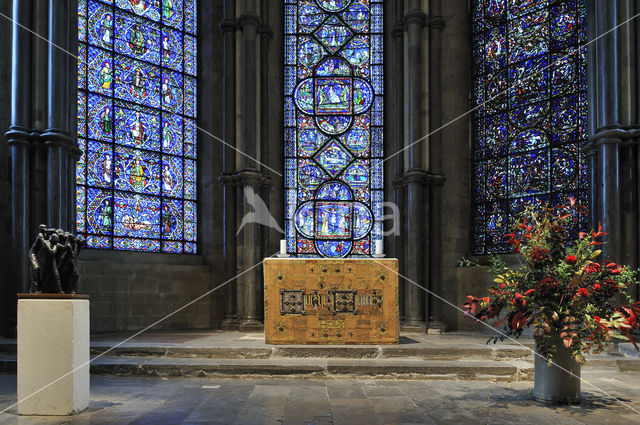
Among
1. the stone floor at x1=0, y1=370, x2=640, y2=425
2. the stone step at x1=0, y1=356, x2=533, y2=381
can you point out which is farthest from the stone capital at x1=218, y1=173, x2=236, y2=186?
the stone floor at x1=0, y1=370, x2=640, y2=425

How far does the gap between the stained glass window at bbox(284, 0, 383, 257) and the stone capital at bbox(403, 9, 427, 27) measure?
140 centimetres

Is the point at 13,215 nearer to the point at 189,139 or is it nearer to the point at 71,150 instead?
the point at 71,150

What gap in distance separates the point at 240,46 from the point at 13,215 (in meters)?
5.67

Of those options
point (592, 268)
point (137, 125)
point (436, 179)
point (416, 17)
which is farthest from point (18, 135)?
point (592, 268)

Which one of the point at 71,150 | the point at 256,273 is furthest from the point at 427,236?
the point at 71,150

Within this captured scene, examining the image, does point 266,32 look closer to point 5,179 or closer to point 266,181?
point 266,181

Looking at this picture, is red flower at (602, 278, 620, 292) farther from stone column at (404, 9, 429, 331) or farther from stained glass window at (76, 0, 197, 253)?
stained glass window at (76, 0, 197, 253)

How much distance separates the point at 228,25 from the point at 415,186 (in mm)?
5259

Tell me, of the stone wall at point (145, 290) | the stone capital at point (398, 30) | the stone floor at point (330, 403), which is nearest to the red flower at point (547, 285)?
the stone floor at point (330, 403)

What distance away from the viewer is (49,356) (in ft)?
17.1

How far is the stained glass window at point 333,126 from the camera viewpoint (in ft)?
44.1

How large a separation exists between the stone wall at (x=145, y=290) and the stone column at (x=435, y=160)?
4558mm

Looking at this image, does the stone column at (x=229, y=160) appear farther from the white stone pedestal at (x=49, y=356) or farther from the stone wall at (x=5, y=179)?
the white stone pedestal at (x=49, y=356)

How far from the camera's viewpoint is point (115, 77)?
39.8 feet
